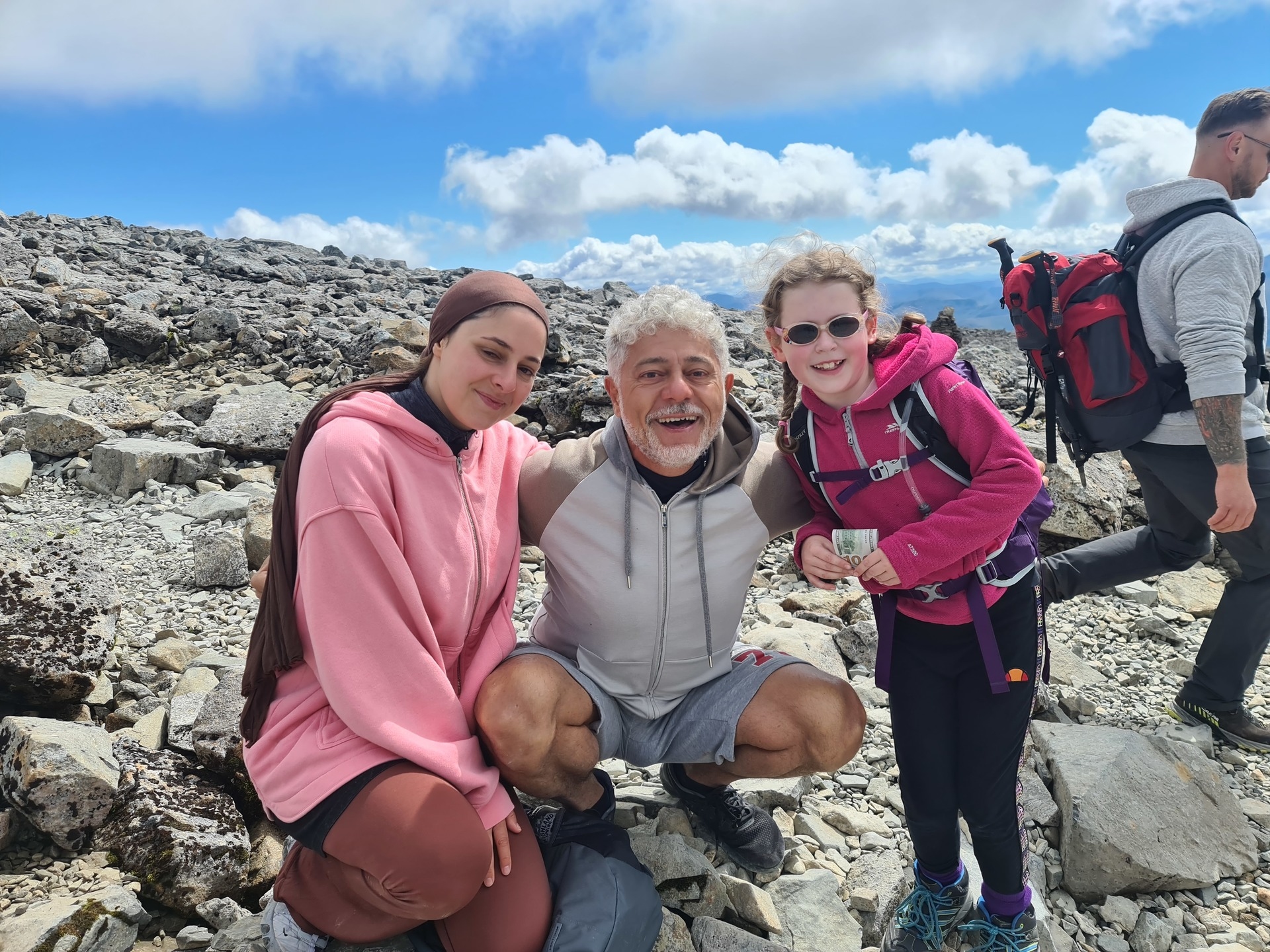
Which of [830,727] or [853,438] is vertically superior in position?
[853,438]

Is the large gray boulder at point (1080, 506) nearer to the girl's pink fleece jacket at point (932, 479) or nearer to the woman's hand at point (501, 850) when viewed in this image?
the girl's pink fleece jacket at point (932, 479)

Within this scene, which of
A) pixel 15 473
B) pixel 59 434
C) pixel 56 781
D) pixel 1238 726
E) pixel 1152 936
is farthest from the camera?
pixel 59 434

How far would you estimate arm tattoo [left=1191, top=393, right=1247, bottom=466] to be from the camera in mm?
4203

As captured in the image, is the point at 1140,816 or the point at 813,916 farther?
the point at 1140,816

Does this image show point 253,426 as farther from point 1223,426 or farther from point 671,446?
point 1223,426

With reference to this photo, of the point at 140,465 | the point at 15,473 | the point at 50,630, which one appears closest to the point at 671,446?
the point at 50,630

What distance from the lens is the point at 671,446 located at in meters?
3.70

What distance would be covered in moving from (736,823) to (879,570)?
1696mm

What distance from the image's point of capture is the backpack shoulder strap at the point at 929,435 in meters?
3.35

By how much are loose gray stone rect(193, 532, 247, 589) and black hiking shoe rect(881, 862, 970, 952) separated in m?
5.65

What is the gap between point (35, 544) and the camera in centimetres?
701

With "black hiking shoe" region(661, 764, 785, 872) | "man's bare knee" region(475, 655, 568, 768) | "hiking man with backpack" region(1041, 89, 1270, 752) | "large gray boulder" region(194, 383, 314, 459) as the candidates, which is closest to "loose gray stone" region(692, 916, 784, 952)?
"black hiking shoe" region(661, 764, 785, 872)

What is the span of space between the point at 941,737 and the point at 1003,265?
3382mm

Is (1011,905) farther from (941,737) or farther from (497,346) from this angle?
(497,346)
